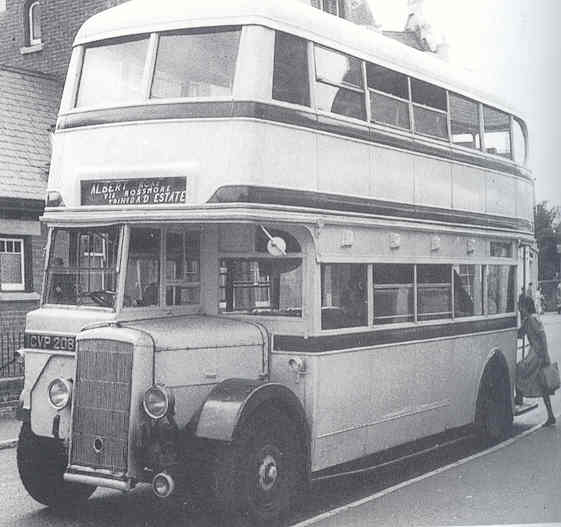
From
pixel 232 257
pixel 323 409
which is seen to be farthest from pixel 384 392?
pixel 232 257

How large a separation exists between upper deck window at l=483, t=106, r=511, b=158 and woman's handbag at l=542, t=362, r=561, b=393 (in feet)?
9.01

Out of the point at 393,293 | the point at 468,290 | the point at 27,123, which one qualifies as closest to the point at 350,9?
the point at 27,123

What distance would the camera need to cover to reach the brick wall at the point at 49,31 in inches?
762

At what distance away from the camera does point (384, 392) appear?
8.82 m

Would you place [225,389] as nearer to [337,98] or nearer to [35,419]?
[35,419]

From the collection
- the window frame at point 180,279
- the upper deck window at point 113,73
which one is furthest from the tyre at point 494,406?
the upper deck window at point 113,73

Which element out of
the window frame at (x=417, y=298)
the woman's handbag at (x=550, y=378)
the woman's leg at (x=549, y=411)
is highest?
the window frame at (x=417, y=298)

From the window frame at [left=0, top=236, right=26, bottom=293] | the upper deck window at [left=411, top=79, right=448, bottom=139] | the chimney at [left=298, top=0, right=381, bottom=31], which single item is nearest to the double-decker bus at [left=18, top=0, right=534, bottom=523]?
the upper deck window at [left=411, top=79, right=448, bottom=139]

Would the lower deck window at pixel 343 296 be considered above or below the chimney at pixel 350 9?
below

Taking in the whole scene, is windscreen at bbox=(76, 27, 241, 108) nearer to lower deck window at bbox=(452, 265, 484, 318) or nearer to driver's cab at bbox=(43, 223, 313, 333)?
driver's cab at bbox=(43, 223, 313, 333)

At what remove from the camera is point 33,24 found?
69.7ft

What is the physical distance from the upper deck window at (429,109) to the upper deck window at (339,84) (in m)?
1.17

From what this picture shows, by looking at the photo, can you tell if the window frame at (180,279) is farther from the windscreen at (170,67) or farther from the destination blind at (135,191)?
the windscreen at (170,67)

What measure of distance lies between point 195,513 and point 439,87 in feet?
16.8
